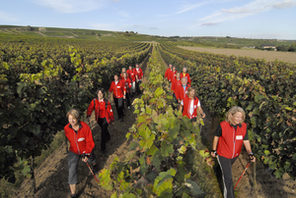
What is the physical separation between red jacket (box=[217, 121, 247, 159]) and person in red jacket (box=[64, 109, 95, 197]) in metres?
2.73

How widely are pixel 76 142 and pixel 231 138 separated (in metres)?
3.05

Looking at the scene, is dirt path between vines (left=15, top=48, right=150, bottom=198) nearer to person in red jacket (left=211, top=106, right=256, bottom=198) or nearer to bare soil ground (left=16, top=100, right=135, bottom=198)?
bare soil ground (left=16, top=100, right=135, bottom=198)

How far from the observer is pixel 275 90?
6.67m

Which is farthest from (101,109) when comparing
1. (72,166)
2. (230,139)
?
(230,139)

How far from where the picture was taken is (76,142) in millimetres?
3301

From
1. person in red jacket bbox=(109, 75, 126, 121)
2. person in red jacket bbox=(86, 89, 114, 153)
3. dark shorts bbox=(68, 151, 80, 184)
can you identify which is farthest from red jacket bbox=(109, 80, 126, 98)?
dark shorts bbox=(68, 151, 80, 184)

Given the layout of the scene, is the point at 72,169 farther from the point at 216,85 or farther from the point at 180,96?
the point at 216,85

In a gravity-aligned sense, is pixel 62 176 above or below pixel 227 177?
below

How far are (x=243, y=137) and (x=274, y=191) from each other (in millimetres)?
2231

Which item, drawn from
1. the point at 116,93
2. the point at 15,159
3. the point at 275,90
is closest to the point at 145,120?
the point at 15,159

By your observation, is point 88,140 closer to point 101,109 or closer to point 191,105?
point 101,109

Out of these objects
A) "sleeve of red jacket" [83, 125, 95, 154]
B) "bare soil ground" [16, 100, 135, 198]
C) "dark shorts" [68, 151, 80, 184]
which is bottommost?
"bare soil ground" [16, 100, 135, 198]

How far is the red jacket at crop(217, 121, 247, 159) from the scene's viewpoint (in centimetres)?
299

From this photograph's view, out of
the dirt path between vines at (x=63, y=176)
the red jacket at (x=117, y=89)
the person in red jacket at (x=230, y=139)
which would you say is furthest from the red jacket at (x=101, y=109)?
the person in red jacket at (x=230, y=139)
